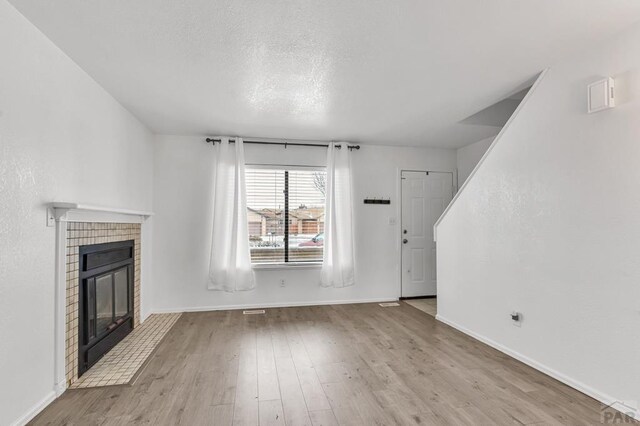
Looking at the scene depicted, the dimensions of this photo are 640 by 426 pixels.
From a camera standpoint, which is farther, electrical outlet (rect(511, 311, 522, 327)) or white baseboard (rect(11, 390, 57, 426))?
electrical outlet (rect(511, 311, 522, 327))

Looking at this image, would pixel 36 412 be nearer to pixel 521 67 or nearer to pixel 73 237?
pixel 73 237

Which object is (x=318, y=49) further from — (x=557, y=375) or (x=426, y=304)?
(x=426, y=304)

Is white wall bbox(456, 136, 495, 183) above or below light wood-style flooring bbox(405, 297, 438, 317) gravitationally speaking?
above

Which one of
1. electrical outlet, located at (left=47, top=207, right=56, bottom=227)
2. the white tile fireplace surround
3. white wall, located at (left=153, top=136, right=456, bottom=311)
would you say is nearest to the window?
white wall, located at (left=153, top=136, right=456, bottom=311)

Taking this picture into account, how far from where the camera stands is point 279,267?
4543 millimetres

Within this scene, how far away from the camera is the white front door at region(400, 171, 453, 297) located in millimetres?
5027

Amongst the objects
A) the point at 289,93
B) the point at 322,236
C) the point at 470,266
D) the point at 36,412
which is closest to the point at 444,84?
the point at 289,93

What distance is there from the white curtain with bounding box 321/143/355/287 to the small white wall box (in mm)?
2821

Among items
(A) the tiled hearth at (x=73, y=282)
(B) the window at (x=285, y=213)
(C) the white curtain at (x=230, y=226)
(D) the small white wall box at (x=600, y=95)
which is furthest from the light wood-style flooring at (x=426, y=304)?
(A) the tiled hearth at (x=73, y=282)

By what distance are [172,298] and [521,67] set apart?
4502mm

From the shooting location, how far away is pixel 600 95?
2.12m

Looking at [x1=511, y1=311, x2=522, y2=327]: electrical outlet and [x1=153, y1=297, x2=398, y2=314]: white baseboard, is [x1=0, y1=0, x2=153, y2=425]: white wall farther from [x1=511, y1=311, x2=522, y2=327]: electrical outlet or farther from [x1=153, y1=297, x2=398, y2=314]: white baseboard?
[x1=511, y1=311, x2=522, y2=327]: electrical outlet

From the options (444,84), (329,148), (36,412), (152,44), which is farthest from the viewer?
(329,148)

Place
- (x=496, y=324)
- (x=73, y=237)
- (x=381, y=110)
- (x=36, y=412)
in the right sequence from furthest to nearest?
(x=381, y=110)
(x=496, y=324)
(x=73, y=237)
(x=36, y=412)
